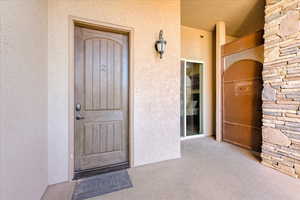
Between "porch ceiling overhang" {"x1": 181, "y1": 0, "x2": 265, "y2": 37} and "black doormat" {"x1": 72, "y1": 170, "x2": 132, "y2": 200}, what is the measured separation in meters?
3.89

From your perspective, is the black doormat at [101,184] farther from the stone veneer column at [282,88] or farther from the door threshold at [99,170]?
the stone veneer column at [282,88]

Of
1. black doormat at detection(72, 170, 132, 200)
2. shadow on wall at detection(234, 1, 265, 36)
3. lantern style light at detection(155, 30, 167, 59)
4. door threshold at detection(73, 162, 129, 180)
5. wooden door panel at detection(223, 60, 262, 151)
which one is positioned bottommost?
black doormat at detection(72, 170, 132, 200)

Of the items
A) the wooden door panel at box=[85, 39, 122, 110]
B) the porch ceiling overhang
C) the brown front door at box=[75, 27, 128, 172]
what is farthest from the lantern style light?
the porch ceiling overhang

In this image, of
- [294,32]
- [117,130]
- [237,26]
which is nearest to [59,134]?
[117,130]

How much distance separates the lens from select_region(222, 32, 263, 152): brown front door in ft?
10.5

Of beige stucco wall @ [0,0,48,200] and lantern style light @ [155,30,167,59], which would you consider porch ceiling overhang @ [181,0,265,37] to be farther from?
beige stucco wall @ [0,0,48,200]

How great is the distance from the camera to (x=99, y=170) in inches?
94.1

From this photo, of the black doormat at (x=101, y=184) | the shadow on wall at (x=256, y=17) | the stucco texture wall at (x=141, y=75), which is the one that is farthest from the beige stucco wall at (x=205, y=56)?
the black doormat at (x=101, y=184)

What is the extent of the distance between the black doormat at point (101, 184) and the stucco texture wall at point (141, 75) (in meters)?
0.31

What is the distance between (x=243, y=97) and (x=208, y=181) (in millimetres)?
2285

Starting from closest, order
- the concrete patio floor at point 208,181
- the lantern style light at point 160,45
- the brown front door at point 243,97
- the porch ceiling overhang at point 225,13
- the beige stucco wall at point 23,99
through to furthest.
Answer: the beige stucco wall at point 23,99 → the concrete patio floor at point 208,181 → the lantern style light at point 160,45 → the brown front door at point 243,97 → the porch ceiling overhang at point 225,13

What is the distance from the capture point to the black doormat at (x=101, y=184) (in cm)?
188

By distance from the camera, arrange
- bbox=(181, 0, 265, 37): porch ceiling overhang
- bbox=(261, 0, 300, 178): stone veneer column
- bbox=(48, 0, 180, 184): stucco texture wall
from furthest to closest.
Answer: bbox=(181, 0, 265, 37): porch ceiling overhang → bbox=(261, 0, 300, 178): stone veneer column → bbox=(48, 0, 180, 184): stucco texture wall

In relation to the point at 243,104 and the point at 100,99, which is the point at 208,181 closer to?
the point at 100,99
